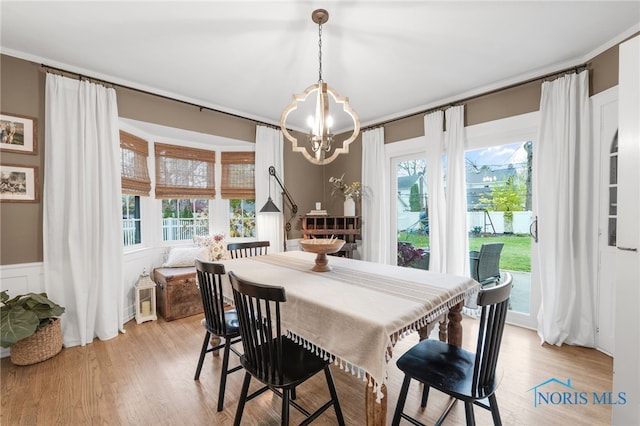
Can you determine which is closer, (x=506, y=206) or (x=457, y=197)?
(x=506, y=206)

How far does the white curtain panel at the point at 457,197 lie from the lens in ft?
10.6

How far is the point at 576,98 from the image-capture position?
8.27ft

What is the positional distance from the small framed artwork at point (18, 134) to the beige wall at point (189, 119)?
0.04 metres

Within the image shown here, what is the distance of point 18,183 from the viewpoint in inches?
96.7

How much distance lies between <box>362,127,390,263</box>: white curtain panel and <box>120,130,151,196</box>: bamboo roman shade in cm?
302

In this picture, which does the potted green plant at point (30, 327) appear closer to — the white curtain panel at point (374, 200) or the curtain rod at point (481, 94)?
the white curtain panel at point (374, 200)

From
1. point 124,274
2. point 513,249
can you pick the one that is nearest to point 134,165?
point 124,274

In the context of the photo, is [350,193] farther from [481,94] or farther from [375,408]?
[375,408]

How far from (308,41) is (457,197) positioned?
92.5 inches

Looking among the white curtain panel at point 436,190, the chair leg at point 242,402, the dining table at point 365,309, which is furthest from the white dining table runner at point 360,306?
the white curtain panel at point 436,190

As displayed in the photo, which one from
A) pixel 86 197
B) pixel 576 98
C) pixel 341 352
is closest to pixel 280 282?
pixel 341 352

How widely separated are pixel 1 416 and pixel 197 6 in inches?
116
